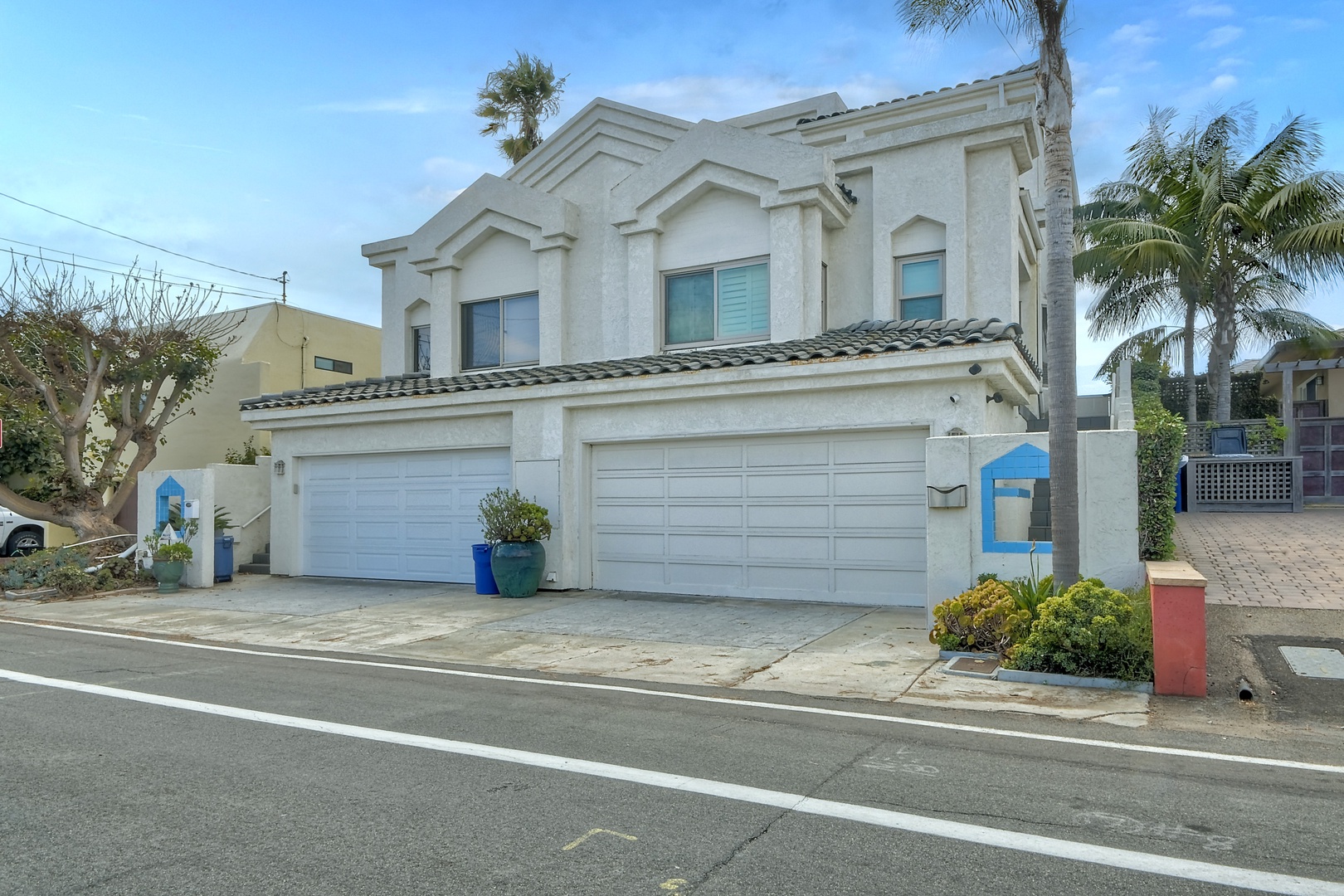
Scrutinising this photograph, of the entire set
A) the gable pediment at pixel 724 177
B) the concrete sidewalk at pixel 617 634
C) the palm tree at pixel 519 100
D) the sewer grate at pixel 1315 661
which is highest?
the palm tree at pixel 519 100

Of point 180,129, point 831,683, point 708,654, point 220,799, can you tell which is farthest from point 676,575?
point 180,129

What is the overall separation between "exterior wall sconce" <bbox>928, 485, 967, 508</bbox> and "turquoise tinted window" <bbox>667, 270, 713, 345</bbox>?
6.47 meters

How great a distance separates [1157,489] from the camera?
11.4 meters

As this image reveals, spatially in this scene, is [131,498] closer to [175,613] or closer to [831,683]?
[175,613]

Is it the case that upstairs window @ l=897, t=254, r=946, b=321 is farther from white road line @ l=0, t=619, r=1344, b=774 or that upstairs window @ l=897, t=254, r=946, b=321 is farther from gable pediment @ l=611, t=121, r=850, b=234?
white road line @ l=0, t=619, r=1344, b=774

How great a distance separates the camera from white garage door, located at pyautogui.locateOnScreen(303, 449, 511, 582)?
1544cm

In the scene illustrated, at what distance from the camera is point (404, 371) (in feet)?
64.4

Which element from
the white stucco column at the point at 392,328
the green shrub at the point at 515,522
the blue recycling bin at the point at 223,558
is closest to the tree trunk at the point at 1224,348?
the green shrub at the point at 515,522

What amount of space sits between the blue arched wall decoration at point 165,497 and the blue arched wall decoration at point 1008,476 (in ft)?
43.6

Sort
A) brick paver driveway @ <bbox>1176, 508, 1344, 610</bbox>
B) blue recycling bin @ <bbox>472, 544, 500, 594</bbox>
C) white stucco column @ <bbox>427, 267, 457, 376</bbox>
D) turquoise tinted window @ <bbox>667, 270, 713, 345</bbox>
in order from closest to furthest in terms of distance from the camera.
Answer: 1. brick paver driveway @ <bbox>1176, 508, 1344, 610</bbox>
2. blue recycling bin @ <bbox>472, 544, 500, 594</bbox>
3. turquoise tinted window @ <bbox>667, 270, 713, 345</bbox>
4. white stucco column @ <bbox>427, 267, 457, 376</bbox>

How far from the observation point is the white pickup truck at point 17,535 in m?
20.8

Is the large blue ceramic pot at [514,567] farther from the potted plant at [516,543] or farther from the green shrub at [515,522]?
the green shrub at [515,522]

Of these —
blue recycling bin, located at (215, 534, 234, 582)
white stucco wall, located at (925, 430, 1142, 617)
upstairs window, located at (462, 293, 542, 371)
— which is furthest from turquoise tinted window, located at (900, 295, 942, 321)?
blue recycling bin, located at (215, 534, 234, 582)

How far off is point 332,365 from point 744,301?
607 inches
